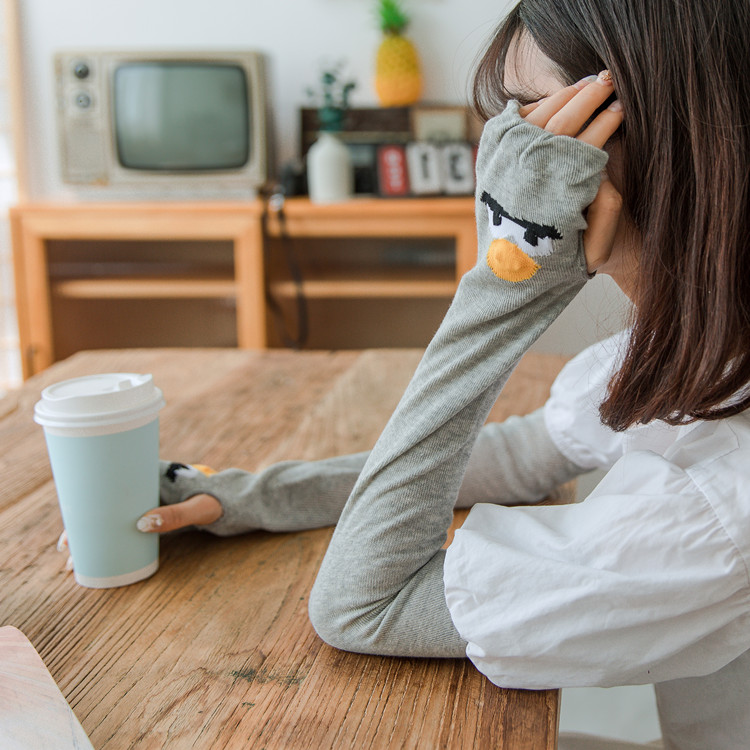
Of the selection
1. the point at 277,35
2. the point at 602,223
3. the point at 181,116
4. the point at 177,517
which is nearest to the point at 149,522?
the point at 177,517

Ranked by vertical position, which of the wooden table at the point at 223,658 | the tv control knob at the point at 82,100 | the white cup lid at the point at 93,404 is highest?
the tv control knob at the point at 82,100

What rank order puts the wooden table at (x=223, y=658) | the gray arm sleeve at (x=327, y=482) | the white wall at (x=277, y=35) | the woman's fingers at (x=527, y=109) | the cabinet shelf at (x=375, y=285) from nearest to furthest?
the wooden table at (x=223, y=658) < the woman's fingers at (x=527, y=109) < the gray arm sleeve at (x=327, y=482) < the cabinet shelf at (x=375, y=285) < the white wall at (x=277, y=35)

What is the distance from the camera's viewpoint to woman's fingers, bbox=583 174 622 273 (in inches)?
18.2

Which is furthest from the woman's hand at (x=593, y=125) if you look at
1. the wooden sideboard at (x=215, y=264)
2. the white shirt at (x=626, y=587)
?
the wooden sideboard at (x=215, y=264)

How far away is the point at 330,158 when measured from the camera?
2.45m

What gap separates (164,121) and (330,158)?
560 millimetres

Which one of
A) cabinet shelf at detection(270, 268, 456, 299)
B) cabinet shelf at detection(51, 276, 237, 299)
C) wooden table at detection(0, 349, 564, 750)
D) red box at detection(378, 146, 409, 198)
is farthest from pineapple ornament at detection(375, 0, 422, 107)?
wooden table at detection(0, 349, 564, 750)

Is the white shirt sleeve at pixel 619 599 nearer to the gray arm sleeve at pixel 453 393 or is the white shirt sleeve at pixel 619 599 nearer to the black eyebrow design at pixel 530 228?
the gray arm sleeve at pixel 453 393

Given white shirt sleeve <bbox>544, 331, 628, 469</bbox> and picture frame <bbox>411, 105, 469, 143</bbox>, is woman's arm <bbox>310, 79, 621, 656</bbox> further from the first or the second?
picture frame <bbox>411, 105, 469, 143</bbox>

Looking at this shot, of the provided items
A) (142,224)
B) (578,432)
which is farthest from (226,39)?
(578,432)

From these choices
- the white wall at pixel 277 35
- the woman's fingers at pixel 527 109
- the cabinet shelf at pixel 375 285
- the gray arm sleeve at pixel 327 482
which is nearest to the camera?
Answer: the woman's fingers at pixel 527 109

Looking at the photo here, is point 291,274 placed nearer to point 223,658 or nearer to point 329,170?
point 329,170

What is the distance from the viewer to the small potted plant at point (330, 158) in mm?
2457

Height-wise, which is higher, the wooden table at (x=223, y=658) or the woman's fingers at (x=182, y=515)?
the woman's fingers at (x=182, y=515)
